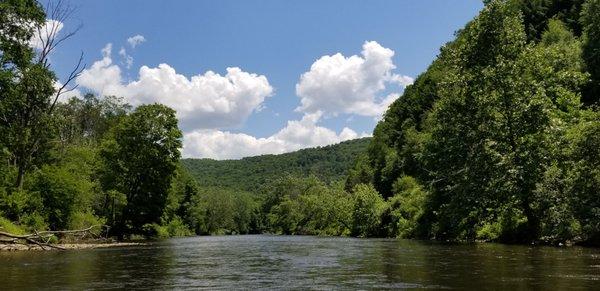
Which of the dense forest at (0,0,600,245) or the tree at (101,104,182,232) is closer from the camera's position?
the dense forest at (0,0,600,245)

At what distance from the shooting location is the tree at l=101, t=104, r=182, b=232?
213 feet

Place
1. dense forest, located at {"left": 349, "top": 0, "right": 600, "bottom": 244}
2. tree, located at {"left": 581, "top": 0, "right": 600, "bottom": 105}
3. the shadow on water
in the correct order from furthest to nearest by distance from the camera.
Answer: tree, located at {"left": 581, "top": 0, "right": 600, "bottom": 105} → dense forest, located at {"left": 349, "top": 0, "right": 600, "bottom": 244} → the shadow on water

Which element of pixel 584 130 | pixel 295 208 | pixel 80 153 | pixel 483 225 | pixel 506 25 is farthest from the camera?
pixel 295 208

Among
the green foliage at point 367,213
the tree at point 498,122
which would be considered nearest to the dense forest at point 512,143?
the tree at point 498,122

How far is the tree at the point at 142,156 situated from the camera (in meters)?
65.0

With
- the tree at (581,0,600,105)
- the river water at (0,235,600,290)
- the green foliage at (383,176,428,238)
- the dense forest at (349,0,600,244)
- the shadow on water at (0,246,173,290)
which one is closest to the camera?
the river water at (0,235,600,290)

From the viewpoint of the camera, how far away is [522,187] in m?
32.5

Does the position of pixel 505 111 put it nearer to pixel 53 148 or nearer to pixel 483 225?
pixel 483 225

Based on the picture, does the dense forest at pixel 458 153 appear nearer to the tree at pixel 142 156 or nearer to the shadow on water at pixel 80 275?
the tree at pixel 142 156

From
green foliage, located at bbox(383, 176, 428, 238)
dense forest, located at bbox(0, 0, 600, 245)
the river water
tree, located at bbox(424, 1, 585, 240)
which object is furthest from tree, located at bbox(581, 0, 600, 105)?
the river water

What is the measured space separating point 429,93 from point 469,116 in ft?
220

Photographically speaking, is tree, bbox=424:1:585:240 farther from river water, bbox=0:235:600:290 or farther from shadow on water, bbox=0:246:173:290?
shadow on water, bbox=0:246:173:290

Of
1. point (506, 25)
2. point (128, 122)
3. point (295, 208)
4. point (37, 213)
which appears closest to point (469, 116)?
point (506, 25)

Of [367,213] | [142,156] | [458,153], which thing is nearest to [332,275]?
[458,153]
